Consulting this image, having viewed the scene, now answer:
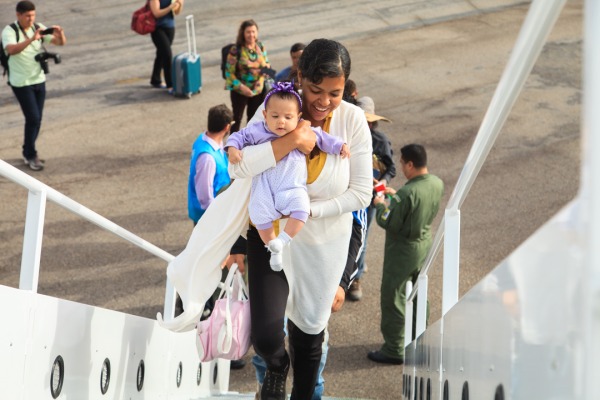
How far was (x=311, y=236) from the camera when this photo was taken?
4.26 meters

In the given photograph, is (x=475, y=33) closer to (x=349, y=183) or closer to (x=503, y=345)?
(x=349, y=183)

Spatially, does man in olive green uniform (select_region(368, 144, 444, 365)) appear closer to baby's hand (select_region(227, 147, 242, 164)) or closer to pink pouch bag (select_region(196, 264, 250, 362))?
pink pouch bag (select_region(196, 264, 250, 362))

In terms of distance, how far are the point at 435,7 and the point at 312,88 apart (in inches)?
560

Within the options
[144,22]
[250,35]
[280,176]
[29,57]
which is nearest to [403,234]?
[280,176]

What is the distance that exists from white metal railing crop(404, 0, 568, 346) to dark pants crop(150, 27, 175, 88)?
8933mm

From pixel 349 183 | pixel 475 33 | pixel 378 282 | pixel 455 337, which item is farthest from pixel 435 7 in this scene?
pixel 455 337

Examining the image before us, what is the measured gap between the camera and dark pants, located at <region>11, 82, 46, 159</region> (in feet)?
34.7

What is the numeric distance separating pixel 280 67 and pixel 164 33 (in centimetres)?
208

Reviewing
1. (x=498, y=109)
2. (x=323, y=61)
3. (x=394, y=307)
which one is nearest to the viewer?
(x=498, y=109)

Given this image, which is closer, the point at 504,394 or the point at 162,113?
the point at 504,394

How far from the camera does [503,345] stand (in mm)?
2115

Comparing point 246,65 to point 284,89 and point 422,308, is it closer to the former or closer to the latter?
point 422,308

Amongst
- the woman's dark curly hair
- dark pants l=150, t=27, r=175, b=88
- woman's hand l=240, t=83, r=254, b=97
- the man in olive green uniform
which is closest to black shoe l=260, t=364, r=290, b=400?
the woman's dark curly hair

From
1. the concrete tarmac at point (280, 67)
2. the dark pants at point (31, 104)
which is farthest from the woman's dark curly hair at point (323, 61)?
the dark pants at point (31, 104)
